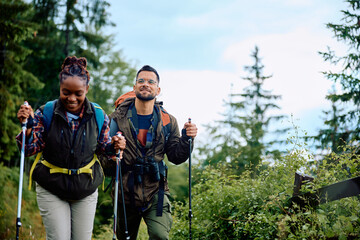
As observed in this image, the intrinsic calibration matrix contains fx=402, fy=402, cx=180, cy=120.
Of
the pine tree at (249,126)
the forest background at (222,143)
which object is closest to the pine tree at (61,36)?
the forest background at (222,143)

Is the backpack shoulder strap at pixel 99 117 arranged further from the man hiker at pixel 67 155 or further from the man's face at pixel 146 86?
the man's face at pixel 146 86

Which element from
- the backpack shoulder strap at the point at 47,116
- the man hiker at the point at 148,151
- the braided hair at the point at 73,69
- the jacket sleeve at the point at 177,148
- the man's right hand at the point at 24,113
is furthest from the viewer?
the jacket sleeve at the point at 177,148

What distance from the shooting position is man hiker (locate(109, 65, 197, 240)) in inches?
198

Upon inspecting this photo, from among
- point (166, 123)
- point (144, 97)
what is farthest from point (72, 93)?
point (166, 123)

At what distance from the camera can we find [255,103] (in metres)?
31.1

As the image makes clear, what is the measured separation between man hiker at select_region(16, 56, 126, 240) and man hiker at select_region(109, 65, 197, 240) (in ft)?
2.92

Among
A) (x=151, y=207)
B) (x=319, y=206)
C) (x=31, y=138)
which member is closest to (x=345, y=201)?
(x=319, y=206)

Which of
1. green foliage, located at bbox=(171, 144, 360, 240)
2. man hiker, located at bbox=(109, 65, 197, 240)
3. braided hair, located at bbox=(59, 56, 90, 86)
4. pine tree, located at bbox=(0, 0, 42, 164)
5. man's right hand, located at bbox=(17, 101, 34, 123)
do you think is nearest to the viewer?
man's right hand, located at bbox=(17, 101, 34, 123)

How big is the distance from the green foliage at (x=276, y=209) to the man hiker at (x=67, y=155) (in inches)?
85.1

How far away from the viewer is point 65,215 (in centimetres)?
396

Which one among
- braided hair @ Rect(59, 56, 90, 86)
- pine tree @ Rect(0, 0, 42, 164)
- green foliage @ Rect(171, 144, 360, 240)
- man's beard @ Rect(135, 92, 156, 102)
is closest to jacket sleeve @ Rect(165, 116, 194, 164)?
man's beard @ Rect(135, 92, 156, 102)

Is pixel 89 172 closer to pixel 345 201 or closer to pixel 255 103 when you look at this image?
pixel 345 201

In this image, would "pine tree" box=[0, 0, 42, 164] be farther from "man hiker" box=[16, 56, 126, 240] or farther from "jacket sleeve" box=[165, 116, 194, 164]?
"man hiker" box=[16, 56, 126, 240]

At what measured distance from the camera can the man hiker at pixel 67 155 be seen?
3.89 metres
